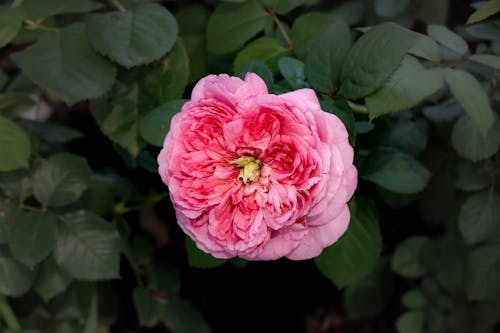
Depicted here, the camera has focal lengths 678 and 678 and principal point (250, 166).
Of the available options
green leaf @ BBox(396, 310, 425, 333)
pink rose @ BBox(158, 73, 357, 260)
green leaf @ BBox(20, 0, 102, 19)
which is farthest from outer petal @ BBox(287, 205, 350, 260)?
green leaf @ BBox(396, 310, 425, 333)

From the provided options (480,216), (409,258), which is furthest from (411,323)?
(480,216)

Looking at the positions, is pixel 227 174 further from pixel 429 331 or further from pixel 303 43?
pixel 429 331

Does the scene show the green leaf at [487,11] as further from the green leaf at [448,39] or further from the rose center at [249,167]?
the rose center at [249,167]

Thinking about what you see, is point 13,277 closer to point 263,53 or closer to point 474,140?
point 263,53

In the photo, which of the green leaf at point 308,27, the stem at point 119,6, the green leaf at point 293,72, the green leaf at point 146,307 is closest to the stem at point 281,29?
the green leaf at point 308,27

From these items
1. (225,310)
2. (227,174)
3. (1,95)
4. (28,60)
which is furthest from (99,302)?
(227,174)

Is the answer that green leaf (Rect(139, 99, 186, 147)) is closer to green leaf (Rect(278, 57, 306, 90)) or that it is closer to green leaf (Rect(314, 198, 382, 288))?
green leaf (Rect(278, 57, 306, 90))
